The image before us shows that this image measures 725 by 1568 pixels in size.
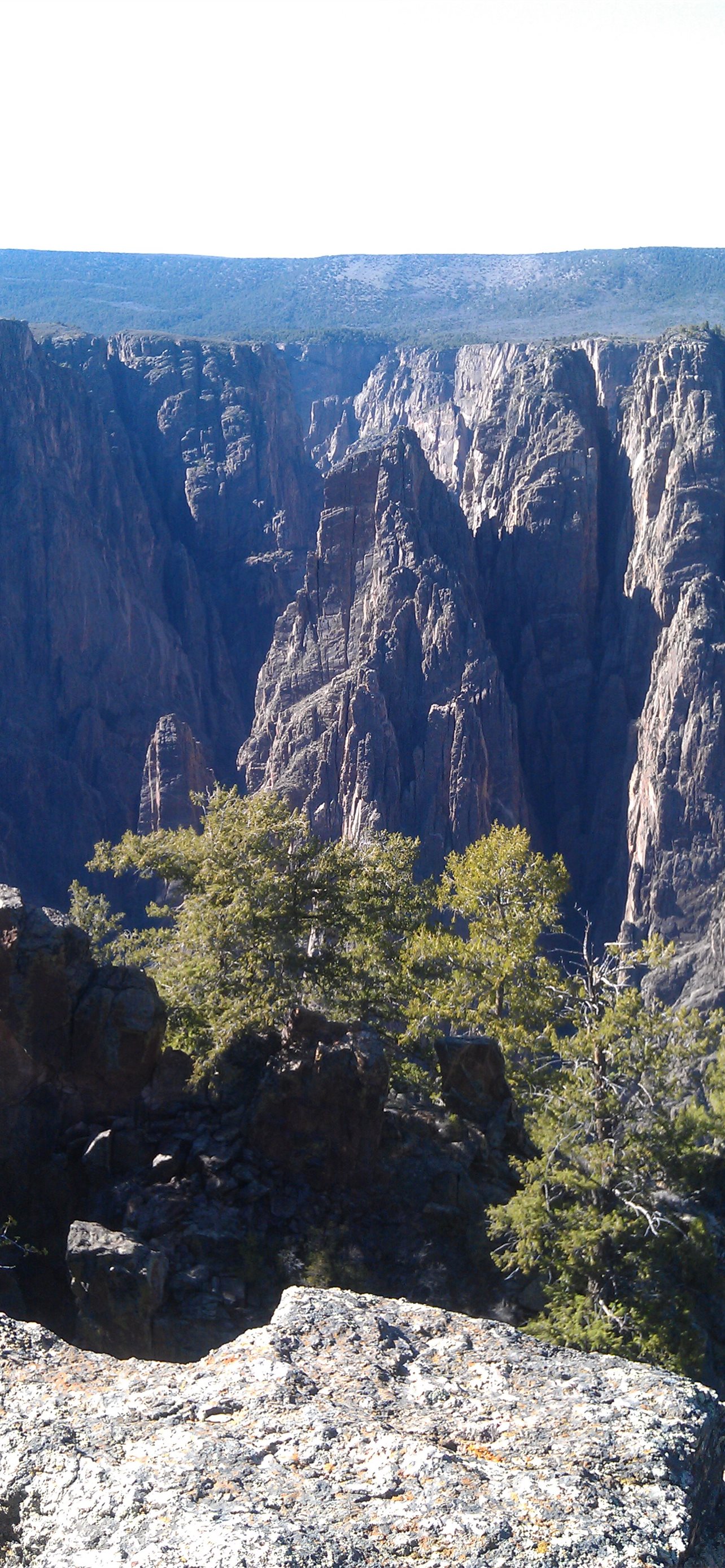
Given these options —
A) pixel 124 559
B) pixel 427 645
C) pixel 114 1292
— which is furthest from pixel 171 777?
pixel 114 1292

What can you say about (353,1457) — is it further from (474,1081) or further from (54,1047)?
(474,1081)

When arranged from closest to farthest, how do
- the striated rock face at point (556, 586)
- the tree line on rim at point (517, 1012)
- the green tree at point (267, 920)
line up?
the tree line on rim at point (517, 1012), the green tree at point (267, 920), the striated rock face at point (556, 586)

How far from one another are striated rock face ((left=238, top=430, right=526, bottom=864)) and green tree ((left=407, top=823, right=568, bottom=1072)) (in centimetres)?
4505

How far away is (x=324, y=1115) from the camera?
17703 mm

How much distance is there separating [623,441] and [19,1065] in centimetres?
7405

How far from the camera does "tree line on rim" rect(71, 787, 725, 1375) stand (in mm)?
14328

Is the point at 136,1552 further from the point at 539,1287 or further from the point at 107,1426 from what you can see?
the point at 539,1287

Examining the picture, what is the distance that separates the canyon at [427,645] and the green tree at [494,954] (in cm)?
3823

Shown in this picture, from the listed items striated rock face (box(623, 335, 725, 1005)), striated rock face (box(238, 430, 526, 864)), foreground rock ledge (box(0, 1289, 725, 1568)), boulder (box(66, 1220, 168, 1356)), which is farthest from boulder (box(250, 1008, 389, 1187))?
striated rock face (box(238, 430, 526, 864))

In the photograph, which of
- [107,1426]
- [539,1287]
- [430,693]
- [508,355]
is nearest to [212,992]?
[539,1287]

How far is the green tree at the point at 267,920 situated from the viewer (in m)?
20.0

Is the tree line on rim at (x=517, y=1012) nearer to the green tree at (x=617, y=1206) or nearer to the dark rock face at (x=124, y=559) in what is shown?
the green tree at (x=617, y=1206)

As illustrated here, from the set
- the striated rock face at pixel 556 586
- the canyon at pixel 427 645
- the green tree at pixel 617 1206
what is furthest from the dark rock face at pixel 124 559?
the green tree at pixel 617 1206

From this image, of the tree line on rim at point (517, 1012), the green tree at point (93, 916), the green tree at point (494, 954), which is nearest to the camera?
the tree line on rim at point (517, 1012)
